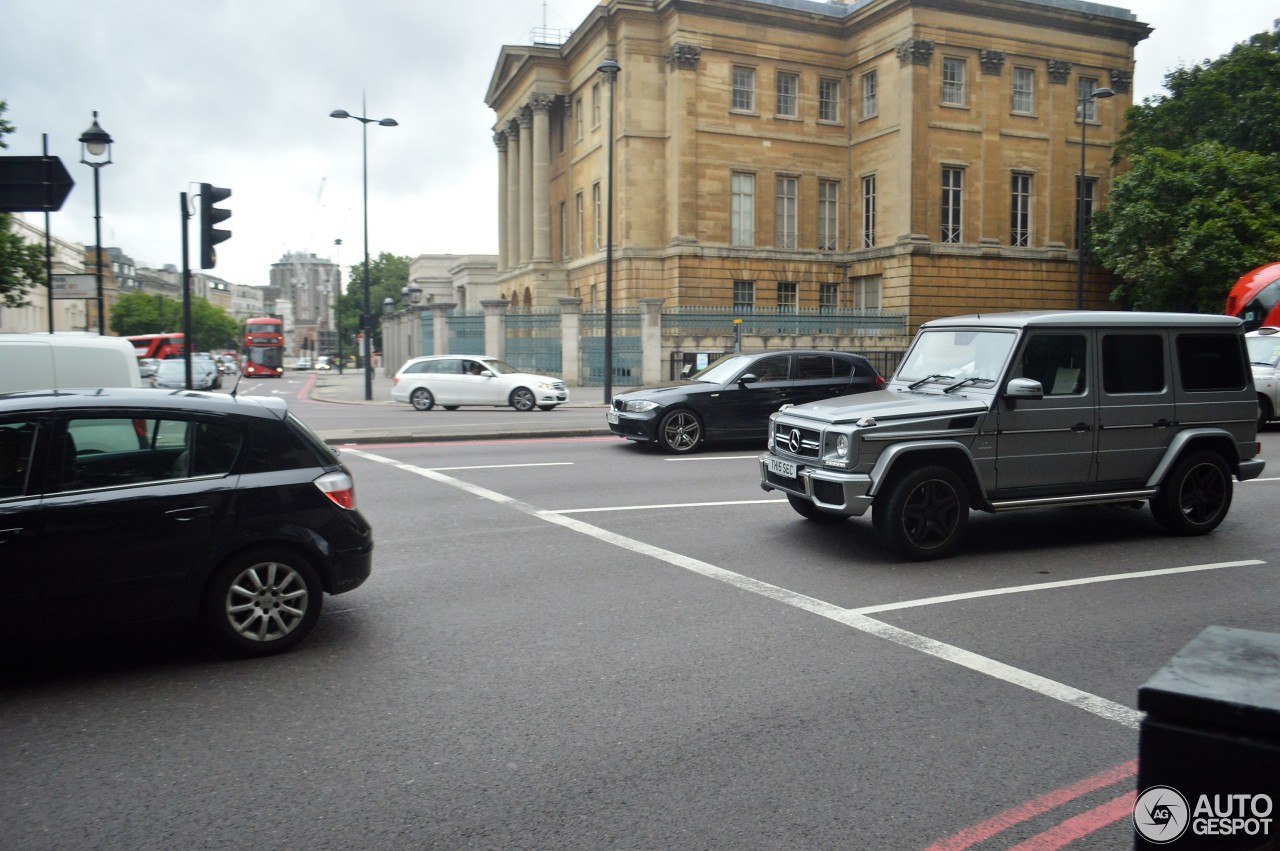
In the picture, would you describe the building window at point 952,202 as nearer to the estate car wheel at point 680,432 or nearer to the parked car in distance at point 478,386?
the parked car in distance at point 478,386

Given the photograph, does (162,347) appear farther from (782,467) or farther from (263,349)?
(782,467)

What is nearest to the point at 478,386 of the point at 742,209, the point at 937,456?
the point at 937,456

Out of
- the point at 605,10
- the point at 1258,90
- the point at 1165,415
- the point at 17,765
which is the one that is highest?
the point at 605,10

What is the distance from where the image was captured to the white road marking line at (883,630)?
192 inches

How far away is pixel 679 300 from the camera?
4531 centimetres

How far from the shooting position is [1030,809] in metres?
3.78

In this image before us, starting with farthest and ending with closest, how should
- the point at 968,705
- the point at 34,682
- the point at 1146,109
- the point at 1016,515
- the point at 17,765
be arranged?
the point at 1146,109
the point at 1016,515
the point at 34,682
the point at 968,705
the point at 17,765

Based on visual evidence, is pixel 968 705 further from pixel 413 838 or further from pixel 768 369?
pixel 768 369

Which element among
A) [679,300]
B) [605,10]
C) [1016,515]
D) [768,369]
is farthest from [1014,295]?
[1016,515]

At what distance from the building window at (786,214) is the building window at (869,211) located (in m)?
3.22

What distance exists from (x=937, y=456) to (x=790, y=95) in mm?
42708

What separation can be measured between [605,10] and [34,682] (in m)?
45.0

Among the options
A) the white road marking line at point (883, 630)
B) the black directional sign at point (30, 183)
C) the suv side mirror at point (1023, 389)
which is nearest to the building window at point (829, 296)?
the white road marking line at point (883, 630)

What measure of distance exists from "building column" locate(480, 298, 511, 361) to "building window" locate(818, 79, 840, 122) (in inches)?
728
